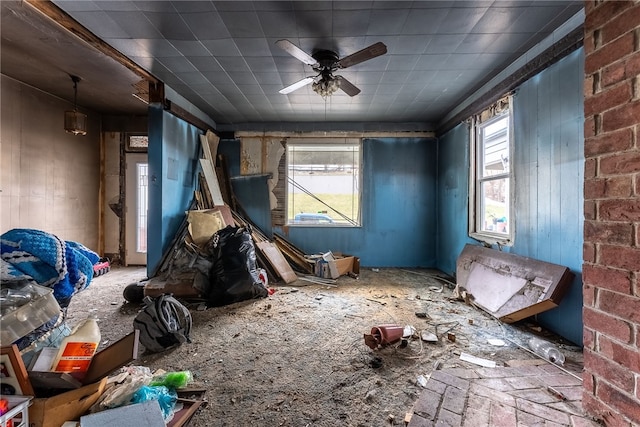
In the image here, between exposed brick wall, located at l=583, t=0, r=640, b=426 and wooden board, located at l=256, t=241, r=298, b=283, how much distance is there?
3.32 m

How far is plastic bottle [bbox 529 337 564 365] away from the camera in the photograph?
1992 millimetres

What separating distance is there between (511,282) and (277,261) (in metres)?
2.94

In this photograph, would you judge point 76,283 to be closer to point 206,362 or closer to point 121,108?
point 206,362

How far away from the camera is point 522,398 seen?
159 centimetres

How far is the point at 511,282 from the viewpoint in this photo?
278 centimetres

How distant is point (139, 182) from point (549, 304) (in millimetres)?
5986

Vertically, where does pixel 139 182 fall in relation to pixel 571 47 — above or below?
below

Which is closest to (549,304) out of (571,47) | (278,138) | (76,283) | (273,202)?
(571,47)

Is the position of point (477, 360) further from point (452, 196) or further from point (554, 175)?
point (452, 196)

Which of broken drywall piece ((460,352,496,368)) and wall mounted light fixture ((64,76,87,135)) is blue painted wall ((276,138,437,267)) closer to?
broken drywall piece ((460,352,496,368))

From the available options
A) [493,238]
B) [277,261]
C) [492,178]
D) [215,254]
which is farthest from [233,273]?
[492,178]

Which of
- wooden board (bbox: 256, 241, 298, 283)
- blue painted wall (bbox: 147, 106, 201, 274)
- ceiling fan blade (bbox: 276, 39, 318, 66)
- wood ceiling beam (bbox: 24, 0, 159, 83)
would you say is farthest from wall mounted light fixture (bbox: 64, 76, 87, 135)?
ceiling fan blade (bbox: 276, 39, 318, 66)

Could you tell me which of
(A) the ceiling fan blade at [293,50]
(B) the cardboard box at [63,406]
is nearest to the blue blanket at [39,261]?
(B) the cardboard box at [63,406]

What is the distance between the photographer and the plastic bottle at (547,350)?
1.99 metres
